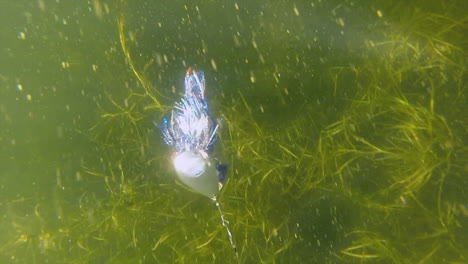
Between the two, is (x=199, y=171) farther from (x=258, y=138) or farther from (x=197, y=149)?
(x=258, y=138)

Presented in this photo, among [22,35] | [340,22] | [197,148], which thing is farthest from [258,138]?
[22,35]

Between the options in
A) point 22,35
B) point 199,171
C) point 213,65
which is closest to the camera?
point 199,171

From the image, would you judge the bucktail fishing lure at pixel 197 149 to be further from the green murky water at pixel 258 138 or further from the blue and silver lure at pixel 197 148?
the green murky water at pixel 258 138

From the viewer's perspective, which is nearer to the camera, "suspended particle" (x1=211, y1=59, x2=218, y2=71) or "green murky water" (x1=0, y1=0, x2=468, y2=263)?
"green murky water" (x1=0, y1=0, x2=468, y2=263)

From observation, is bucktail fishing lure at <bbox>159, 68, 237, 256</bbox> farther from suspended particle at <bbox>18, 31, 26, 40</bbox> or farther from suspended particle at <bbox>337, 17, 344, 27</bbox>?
suspended particle at <bbox>18, 31, 26, 40</bbox>

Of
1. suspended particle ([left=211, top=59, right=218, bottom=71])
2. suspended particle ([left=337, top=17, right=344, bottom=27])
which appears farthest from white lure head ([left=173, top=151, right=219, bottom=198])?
suspended particle ([left=337, top=17, right=344, bottom=27])

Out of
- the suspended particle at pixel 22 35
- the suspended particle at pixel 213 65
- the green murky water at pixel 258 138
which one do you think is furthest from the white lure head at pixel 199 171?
the suspended particle at pixel 22 35
